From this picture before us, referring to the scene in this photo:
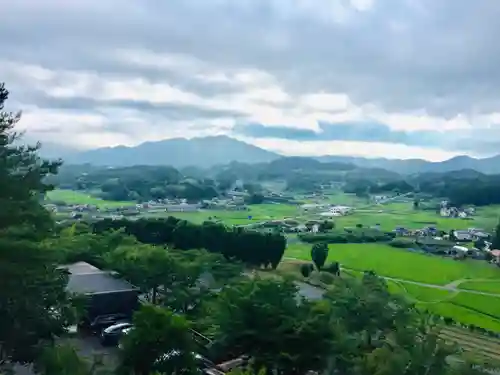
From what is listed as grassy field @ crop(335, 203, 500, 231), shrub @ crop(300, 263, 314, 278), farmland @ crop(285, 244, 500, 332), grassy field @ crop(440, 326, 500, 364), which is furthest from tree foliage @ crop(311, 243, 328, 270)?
grassy field @ crop(335, 203, 500, 231)

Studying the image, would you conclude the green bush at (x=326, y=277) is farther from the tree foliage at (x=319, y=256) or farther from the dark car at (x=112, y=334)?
the dark car at (x=112, y=334)

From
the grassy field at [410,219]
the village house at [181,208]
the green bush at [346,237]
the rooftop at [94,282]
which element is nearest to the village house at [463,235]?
the grassy field at [410,219]

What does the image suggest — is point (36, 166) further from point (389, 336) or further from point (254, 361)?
point (389, 336)

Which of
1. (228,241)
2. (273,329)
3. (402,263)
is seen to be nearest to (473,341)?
(273,329)

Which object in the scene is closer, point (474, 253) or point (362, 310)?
point (362, 310)

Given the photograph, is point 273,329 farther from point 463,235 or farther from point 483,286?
point 463,235

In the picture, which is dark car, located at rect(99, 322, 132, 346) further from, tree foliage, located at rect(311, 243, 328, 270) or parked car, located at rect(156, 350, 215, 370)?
tree foliage, located at rect(311, 243, 328, 270)

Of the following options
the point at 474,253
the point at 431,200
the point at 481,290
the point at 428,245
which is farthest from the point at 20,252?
the point at 431,200
